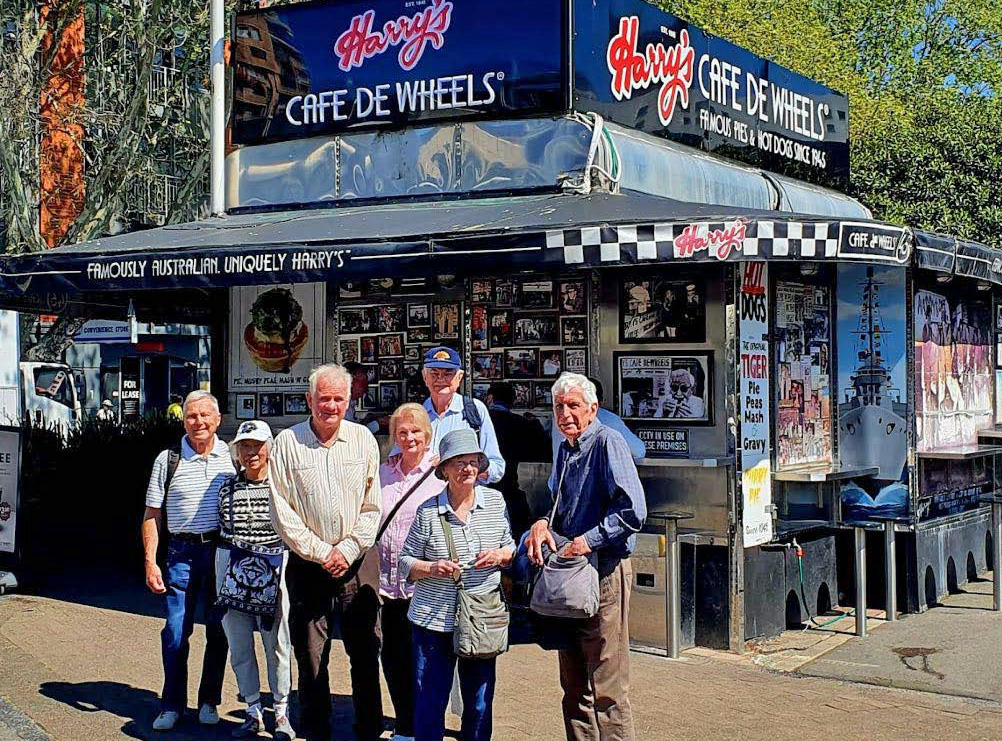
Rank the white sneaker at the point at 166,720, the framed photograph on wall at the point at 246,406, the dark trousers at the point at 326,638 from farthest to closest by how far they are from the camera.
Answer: the framed photograph on wall at the point at 246,406, the white sneaker at the point at 166,720, the dark trousers at the point at 326,638

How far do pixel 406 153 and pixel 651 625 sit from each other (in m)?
4.50

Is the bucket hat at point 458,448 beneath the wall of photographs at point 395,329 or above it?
beneath

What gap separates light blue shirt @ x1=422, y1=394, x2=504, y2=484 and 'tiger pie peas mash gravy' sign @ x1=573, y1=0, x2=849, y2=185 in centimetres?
350

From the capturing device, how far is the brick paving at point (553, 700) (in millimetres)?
6957

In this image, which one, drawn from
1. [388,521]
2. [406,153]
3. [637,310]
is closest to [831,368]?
[637,310]

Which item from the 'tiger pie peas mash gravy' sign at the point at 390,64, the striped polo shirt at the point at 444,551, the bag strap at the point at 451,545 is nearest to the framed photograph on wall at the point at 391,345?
the 'tiger pie peas mash gravy' sign at the point at 390,64

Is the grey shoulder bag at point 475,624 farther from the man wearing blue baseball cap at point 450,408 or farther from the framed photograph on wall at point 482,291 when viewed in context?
the framed photograph on wall at point 482,291

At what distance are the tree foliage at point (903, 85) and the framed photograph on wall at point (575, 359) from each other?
58.2 ft

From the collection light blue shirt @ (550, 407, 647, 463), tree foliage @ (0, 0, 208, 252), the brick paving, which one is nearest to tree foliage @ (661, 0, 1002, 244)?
tree foliage @ (0, 0, 208, 252)

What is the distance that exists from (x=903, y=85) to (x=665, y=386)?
94.0 feet

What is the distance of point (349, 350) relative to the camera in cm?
1120

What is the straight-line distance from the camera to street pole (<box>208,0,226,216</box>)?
12.2 metres

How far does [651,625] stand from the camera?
888 centimetres

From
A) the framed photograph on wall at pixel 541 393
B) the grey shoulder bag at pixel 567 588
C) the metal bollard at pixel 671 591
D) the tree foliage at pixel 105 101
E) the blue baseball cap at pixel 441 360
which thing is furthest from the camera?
the tree foliage at pixel 105 101
